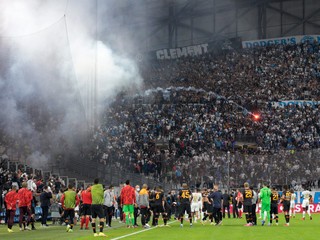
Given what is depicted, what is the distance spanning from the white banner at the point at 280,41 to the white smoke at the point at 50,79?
2553cm

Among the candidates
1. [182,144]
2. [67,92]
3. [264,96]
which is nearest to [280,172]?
[182,144]

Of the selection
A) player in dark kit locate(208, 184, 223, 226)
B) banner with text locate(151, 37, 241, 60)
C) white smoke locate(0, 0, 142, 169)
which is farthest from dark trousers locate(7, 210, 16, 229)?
banner with text locate(151, 37, 241, 60)

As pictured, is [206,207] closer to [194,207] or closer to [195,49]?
[194,207]

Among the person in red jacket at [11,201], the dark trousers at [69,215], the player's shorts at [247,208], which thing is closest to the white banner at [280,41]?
the player's shorts at [247,208]

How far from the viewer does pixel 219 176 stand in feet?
141

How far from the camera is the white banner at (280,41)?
65.2 meters

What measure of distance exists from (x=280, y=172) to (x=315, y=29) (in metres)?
28.1

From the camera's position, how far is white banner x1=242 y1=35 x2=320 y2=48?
65.2m

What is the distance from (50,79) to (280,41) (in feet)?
94.4

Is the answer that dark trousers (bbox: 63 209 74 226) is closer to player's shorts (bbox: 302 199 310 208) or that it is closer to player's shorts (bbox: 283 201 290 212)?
player's shorts (bbox: 283 201 290 212)

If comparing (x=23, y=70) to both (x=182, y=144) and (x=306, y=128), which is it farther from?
(x=306, y=128)

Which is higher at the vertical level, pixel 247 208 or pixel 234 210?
pixel 247 208

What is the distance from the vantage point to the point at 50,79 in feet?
148

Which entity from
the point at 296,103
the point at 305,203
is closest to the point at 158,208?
the point at 305,203
